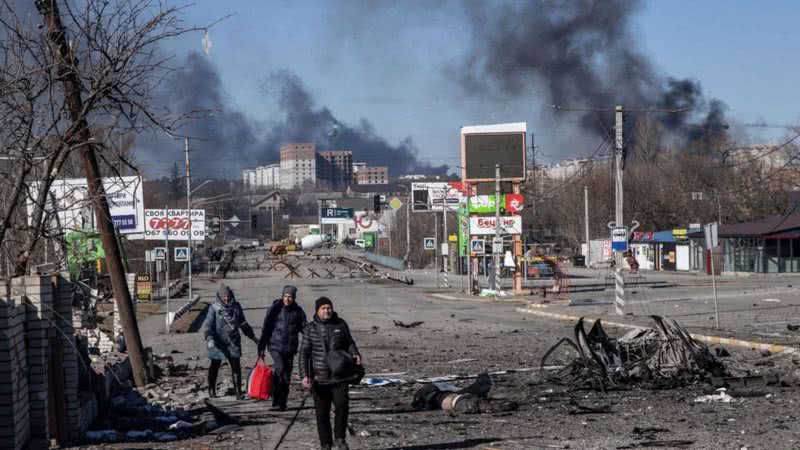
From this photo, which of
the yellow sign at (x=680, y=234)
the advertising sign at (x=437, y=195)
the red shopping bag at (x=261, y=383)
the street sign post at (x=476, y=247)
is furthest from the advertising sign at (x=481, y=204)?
the red shopping bag at (x=261, y=383)

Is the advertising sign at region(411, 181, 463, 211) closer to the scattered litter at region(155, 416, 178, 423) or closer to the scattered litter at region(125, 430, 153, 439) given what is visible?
the scattered litter at region(155, 416, 178, 423)

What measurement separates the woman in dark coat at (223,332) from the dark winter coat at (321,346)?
5294mm

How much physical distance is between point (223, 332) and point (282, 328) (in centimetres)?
154

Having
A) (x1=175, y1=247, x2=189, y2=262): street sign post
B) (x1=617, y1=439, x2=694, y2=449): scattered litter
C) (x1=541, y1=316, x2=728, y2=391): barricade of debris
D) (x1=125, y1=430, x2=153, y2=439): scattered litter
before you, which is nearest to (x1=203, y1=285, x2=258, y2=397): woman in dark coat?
(x1=125, y1=430, x2=153, y2=439): scattered litter

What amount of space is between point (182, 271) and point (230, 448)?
251 feet

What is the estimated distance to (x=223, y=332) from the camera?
1697cm

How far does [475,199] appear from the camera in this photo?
63.4 m

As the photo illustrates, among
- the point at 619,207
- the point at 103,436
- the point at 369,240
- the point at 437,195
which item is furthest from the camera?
the point at 369,240

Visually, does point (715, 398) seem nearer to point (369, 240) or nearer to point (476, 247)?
point (476, 247)

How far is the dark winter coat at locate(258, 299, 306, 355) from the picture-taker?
1580 cm

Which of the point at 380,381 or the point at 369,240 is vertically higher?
the point at 369,240

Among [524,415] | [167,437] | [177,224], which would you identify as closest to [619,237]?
[177,224]

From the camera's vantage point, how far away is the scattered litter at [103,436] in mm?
12469

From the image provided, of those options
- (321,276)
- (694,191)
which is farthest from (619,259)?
(694,191)
